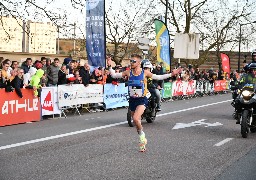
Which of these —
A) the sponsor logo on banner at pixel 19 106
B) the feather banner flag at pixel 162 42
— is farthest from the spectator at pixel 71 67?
the feather banner flag at pixel 162 42

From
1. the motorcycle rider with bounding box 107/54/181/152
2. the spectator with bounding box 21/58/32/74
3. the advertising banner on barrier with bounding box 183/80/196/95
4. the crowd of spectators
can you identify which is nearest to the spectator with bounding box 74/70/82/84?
the crowd of spectators

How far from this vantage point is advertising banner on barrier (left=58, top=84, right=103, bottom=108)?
16.9 metres

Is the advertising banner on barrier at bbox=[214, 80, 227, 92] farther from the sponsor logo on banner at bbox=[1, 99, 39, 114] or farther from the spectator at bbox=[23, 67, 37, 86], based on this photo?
the sponsor logo on banner at bbox=[1, 99, 39, 114]

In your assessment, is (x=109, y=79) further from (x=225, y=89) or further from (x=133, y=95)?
(x=225, y=89)

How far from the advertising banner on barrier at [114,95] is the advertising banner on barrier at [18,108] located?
457cm

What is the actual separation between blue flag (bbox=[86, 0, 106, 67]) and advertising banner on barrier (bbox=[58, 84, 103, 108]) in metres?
1.22

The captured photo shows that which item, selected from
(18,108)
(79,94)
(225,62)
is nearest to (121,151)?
(18,108)

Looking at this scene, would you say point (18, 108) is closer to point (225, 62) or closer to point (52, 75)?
point (52, 75)

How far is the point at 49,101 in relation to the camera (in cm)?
1619

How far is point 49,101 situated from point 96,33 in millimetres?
4531

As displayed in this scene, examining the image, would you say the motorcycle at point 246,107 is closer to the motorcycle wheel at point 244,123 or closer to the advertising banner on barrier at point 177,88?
the motorcycle wheel at point 244,123


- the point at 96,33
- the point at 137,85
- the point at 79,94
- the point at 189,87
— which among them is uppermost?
the point at 96,33

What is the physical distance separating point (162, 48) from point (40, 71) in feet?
44.4

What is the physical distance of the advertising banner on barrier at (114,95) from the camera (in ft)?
65.0
